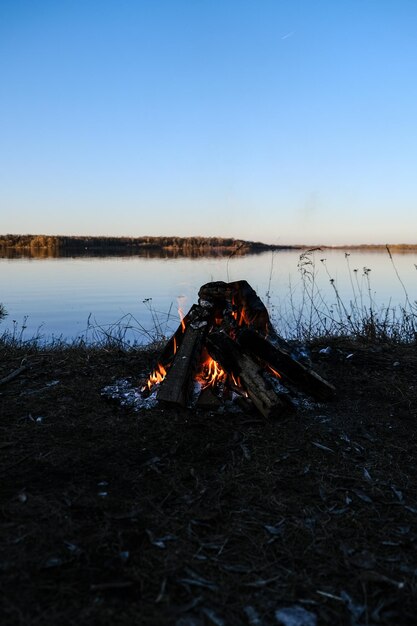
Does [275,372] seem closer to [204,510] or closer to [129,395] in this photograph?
[129,395]

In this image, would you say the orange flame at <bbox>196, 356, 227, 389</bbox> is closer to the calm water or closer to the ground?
the ground

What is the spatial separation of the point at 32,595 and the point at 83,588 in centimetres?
21

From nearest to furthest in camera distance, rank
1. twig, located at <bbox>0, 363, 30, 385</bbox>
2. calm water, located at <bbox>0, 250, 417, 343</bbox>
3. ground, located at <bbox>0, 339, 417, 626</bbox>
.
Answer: ground, located at <bbox>0, 339, 417, 626</bbox>
twig, located at <bbox>0, 363, 30, 385</bbox>
calm water, located at <bbox>0, 250, 417, 343</bbox>

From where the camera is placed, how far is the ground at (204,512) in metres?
2.07

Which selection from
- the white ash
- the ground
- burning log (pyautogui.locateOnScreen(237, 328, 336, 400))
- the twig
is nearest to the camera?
the ground

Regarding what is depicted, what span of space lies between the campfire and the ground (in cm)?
18

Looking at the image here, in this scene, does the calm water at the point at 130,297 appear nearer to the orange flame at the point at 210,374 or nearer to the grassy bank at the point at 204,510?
the orange flame at the point at 210,374

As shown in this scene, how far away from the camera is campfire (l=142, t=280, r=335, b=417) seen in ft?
13.5

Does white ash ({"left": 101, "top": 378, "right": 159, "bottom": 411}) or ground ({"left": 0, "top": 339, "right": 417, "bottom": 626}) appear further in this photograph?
white ash ({"left": 101, "top": 378, "right": 159, "bottom": 411})

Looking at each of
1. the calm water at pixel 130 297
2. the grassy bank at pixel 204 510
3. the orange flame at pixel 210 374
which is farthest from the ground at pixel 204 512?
the calm water at pixel 130 297

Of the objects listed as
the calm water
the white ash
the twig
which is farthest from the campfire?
the calm water

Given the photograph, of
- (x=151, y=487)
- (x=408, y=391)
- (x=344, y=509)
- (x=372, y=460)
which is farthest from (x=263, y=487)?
(x=408, y=391)

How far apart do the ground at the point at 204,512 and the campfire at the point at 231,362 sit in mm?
180

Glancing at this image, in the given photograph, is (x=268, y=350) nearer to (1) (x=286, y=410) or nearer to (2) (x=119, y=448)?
(1) (x=286, y=410)
